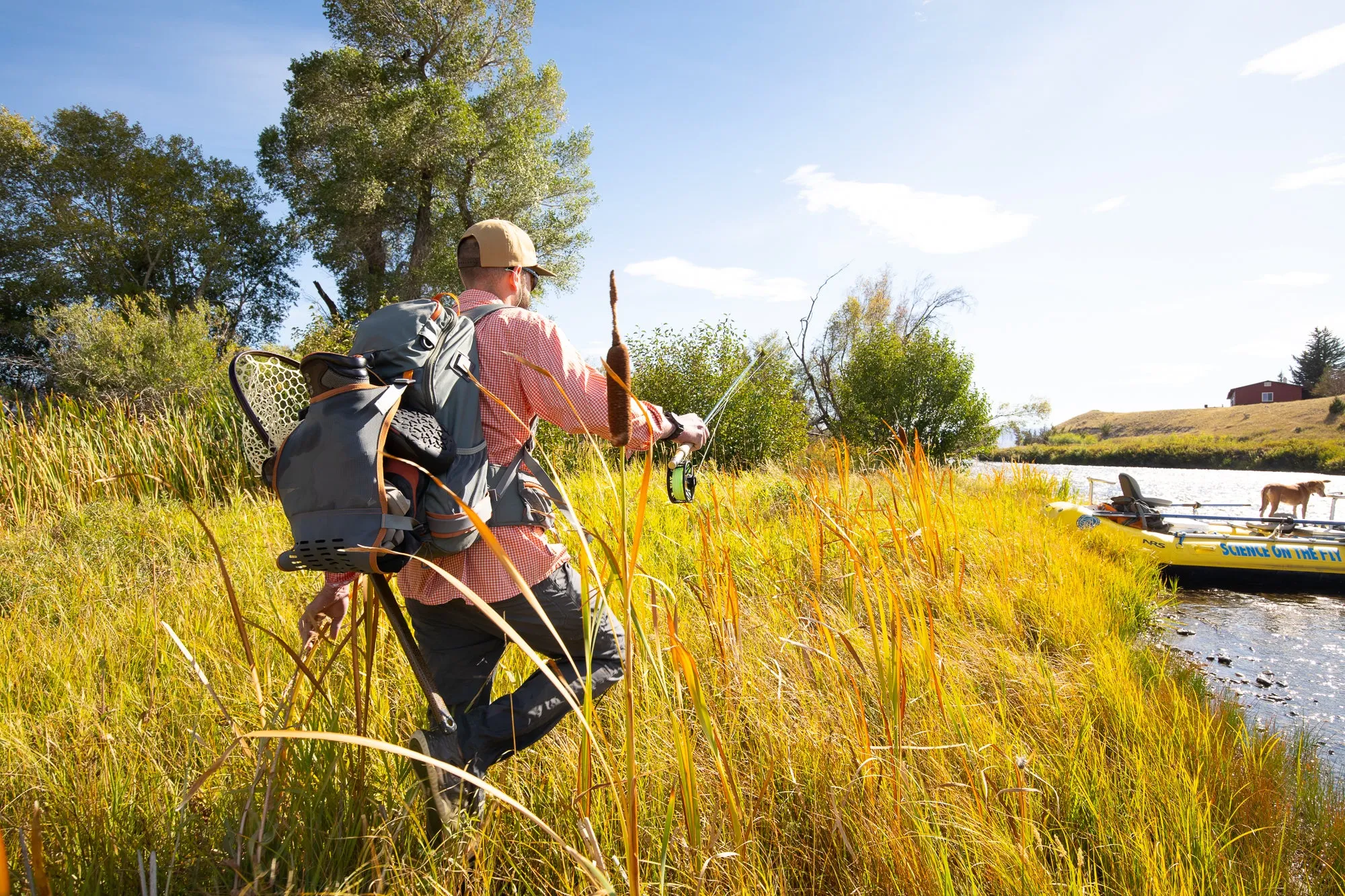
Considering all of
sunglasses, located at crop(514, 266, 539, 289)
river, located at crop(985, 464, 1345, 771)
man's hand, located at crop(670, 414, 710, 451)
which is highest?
sunglasses, located at crop(514, 266, 539, 289)

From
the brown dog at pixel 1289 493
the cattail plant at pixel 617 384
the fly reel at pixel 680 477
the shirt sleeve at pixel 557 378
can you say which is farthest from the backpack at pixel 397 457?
→ the brown dog at pixel 1289 493

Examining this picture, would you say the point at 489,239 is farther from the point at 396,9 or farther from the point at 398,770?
the point at 396,9

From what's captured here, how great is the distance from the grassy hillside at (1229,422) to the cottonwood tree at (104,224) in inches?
1630

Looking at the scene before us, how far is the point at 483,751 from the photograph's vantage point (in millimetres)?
1573

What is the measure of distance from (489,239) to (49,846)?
173 centimetres

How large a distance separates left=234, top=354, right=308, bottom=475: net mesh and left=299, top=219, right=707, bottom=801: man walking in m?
0.40

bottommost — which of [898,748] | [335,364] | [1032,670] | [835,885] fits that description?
[835,885]

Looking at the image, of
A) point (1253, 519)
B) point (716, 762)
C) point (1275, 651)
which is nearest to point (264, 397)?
point (716, 762)

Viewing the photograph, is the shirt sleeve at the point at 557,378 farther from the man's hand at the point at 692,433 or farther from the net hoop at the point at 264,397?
the net hoop at the point at 264,397

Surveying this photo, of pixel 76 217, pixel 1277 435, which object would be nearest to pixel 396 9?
pixel 76 217

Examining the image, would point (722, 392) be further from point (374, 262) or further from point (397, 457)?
point (374, 262)

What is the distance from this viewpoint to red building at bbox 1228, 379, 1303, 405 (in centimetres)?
4791

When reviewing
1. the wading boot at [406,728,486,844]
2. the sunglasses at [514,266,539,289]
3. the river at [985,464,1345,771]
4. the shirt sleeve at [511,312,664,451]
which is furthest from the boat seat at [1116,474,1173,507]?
the wading boot at [406,728,486,844]

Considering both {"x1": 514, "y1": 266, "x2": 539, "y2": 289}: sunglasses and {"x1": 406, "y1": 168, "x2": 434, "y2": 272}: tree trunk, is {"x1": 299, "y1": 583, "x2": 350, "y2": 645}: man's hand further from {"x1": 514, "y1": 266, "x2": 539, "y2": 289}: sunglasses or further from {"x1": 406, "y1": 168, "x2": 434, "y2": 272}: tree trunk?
{"x1": 406, "y1": 168, "x2": 434, "y2": 272}: tree trunk
